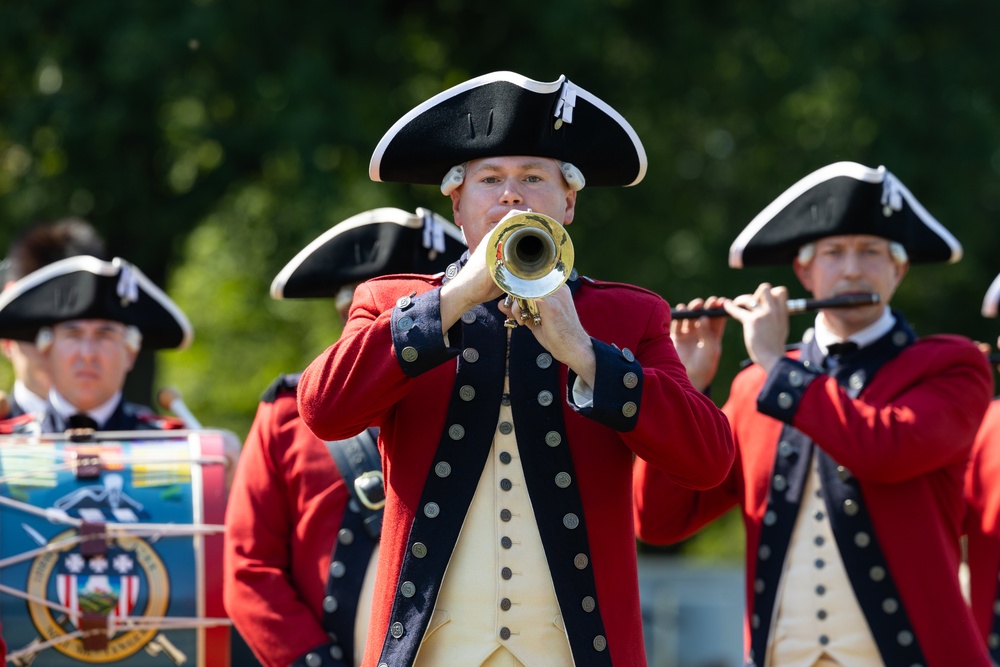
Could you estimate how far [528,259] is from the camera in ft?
11.3

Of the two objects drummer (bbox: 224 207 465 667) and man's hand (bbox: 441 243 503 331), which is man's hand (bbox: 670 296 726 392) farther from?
man's hand (bbox: 441 243 503 331)

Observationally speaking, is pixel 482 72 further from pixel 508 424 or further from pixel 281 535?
pixel 508 424

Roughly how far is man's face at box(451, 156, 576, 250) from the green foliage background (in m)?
7.31

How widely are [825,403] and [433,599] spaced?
204 centimetres

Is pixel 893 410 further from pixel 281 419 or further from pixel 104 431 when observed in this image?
pixel 104 431

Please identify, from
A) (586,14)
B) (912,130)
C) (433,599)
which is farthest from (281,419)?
(912,130)

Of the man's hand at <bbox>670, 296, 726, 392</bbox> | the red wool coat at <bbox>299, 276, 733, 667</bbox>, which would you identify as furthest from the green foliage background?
the red wool coat at <bbox>299, 276, 733, 667</bbox>

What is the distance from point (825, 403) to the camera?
524 centimetres

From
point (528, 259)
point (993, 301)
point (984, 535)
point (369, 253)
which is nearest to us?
point (528, 259)

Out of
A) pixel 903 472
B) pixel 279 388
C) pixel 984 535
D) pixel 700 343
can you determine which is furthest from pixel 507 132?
pixel 984 535

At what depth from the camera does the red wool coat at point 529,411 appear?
3.56 m

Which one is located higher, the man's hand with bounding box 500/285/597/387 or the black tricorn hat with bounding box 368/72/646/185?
the black tricorn hat with bounding box 368/72/646/185

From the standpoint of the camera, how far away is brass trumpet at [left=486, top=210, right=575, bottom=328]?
342 centimetres

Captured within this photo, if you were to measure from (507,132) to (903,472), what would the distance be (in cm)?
214
